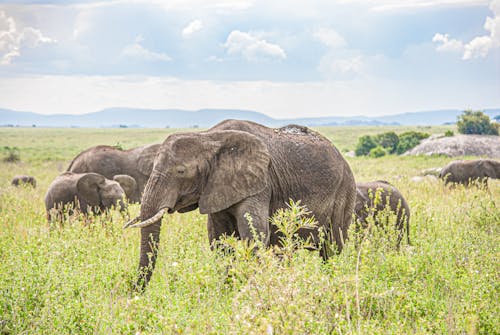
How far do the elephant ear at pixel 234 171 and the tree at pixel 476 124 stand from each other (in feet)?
166

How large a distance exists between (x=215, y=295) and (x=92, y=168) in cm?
1159

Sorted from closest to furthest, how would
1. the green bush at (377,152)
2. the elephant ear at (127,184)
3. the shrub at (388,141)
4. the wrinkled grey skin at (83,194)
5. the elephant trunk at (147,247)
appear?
the elephant trunk at (147,247) < the wrinkled grey skin at (83,194) < the elephant ear at (127,184) < the green bush at (377,152) < the shrub at (388,141)

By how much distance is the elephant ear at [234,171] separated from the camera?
6.86 metres

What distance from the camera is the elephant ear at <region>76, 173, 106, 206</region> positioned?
12242mm

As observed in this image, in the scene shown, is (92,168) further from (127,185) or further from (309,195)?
(309,195)

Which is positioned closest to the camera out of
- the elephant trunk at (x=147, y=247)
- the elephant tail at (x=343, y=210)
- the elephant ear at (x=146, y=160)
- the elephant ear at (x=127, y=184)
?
the elephant trunk at (x=147, y=247)

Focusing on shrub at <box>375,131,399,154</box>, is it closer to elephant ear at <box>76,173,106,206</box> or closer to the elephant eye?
elephant ear at <box>76,173,106,206</box>

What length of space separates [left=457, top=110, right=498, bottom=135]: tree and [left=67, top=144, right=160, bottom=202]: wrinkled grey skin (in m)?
43.1

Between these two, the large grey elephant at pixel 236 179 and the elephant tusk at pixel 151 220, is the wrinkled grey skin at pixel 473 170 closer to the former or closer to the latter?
the large grey elephant at pixel 236 179

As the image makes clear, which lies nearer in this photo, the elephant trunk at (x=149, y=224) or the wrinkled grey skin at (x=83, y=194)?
the elephant trunk at (x=149, y=224)

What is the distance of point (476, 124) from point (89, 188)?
48.5m

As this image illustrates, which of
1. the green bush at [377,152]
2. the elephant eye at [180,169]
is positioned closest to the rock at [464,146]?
the green bush at [377,152]

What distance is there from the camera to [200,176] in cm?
693

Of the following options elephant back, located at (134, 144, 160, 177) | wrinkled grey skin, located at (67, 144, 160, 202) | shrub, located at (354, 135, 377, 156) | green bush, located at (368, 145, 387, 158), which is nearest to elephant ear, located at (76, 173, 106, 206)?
wrinkled grey skin, located at (67, 144, 160, 202)
